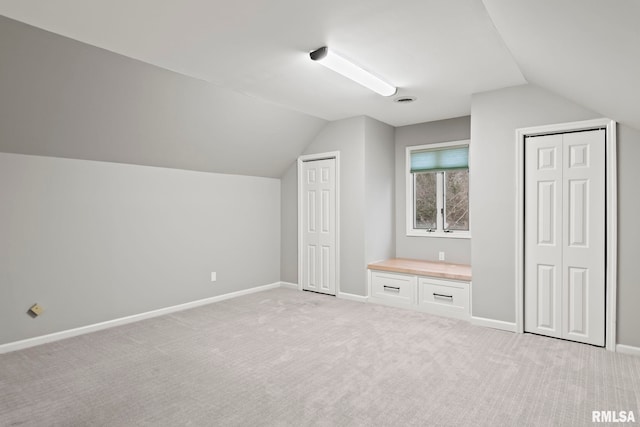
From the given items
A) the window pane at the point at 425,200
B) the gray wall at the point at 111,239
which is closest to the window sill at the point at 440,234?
the window pane at the point at 425,200

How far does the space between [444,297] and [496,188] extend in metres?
1.42

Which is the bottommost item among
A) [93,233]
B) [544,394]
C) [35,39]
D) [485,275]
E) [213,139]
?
[544,394]

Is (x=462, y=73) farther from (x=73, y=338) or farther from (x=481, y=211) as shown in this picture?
(x=73, y=338)

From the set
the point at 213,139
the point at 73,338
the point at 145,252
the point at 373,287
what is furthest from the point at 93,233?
the point at 373,287

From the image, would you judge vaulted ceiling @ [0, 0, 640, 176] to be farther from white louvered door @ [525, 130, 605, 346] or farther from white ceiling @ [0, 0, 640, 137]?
white louvered door @ [525, 130, 605, 346]

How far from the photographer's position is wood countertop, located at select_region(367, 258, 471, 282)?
431cm

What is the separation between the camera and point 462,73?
3420 millimetres

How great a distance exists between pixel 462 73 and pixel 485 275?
2105 mm

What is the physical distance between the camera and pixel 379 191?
524 cm

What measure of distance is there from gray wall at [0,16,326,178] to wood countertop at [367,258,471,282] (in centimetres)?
223

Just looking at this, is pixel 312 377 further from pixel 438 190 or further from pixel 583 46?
pixel 438 190

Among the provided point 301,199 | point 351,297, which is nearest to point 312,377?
point 351,297

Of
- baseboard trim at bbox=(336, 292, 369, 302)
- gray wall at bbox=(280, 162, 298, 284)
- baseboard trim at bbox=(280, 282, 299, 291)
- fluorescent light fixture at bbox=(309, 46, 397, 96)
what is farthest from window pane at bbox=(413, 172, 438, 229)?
baseboard trim at bbox=(280, 282, 299, 291)

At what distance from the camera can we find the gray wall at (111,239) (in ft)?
11.1
